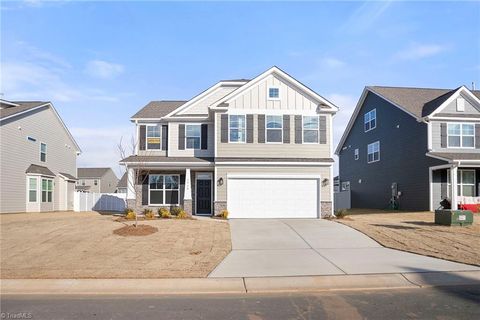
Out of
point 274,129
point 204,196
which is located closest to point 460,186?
point 274,129

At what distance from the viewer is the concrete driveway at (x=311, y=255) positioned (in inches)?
445

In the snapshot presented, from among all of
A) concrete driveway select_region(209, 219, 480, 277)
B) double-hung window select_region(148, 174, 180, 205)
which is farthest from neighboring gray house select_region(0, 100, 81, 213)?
concrete driveway select_region(209, 219, 480, 277)

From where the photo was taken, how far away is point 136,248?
14367 mm

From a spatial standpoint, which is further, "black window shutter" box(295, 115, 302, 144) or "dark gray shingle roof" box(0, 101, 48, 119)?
"dark gray shingle roof" box(0, 101, 48, 119)

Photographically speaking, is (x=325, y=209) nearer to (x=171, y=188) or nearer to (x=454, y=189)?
(x=454, y=189)

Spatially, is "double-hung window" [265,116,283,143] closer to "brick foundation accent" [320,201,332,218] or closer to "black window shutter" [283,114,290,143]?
"black window shutter" [283,114,290,143]

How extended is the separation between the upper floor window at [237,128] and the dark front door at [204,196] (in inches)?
130

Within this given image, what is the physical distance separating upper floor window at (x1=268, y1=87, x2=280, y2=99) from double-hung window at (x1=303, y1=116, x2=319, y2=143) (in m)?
2.04

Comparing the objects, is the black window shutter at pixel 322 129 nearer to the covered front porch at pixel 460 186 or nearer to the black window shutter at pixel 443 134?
the covered front porch at pixel 460 186

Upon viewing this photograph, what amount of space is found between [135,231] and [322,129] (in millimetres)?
12266

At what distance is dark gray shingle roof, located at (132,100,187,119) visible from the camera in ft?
88.1

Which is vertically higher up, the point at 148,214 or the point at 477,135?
the point at 477,135

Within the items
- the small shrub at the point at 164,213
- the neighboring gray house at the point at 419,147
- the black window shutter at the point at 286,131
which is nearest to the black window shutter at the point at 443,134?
the neighboring gray house at the point at 419,147

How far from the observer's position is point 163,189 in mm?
25375
